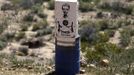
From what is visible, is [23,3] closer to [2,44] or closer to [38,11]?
[38,11]

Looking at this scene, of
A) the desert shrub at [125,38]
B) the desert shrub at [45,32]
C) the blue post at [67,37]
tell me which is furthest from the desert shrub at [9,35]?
the blue post at [67,37]

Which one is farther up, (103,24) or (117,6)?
(117,6)

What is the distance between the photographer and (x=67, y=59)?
9555 millimetres

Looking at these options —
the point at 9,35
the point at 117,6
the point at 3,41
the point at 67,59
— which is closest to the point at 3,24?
the point at 9,35

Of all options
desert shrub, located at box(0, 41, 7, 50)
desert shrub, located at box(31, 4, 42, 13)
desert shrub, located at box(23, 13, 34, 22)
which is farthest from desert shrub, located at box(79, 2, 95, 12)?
desert shrub, located at box(0, 41, 7, 50)

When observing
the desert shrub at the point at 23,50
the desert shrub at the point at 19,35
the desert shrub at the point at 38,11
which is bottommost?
the desert shrub at the point at 23,50

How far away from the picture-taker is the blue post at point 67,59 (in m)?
9.55

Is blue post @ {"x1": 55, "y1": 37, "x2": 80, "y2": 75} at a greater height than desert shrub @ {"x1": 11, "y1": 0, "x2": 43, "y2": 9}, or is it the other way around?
blue post @ {"x1": 55, "y1": 37, "x2": 80, "y2": 75}

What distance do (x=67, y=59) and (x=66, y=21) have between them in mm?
818

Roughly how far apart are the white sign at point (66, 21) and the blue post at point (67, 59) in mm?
129

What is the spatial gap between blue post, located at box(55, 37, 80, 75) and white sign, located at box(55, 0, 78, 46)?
0.13 m

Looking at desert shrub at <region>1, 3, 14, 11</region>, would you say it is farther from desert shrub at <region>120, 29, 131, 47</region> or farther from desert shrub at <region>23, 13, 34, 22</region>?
desert shrub at <region>120, 29, 131, 47</region>

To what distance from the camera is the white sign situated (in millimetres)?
9320

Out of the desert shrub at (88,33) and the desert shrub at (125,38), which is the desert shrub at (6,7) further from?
the desert shrub at (125,38)
